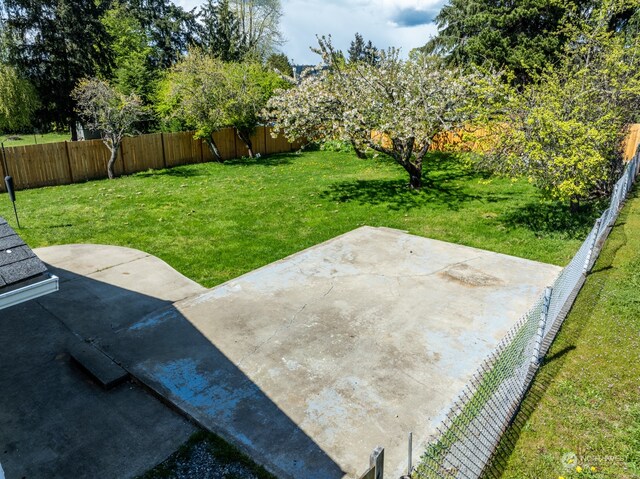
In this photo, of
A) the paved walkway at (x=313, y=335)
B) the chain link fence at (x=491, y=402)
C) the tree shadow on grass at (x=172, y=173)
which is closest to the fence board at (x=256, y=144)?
the tree shadow on grass at (x=172, y=173)

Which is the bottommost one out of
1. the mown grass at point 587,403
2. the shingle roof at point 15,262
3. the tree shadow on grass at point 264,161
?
the mown grass at point 587,403

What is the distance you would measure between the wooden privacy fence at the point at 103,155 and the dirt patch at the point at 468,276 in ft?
44.8

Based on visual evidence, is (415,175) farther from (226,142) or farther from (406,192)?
(226,142)

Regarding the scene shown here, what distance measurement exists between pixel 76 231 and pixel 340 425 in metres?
8.26

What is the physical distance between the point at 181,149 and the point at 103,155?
10.9ft

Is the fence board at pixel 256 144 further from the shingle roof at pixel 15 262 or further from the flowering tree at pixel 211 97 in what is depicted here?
the shingle roof at pixel 15 262

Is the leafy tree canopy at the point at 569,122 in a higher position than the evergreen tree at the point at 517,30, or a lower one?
lower

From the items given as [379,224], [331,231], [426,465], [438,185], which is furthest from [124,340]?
[438,185]

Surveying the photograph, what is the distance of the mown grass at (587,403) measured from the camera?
138 inches

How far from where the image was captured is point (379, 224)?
33.7 ft

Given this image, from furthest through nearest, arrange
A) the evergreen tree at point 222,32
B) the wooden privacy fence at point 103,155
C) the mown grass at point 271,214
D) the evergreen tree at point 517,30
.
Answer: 1. the evergreen tree at point 222,32
2. the evergreen tree at point 517,30
3. the wooden privacy fence at point 103,155
4. the mown grass at point 271,214

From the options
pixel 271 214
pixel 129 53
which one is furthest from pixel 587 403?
pixel 129 53

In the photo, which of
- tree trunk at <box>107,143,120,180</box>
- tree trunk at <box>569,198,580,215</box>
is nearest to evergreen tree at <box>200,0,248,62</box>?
tree trunk at <box>107,143,120,180</box>

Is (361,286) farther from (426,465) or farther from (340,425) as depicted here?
(426,465)
